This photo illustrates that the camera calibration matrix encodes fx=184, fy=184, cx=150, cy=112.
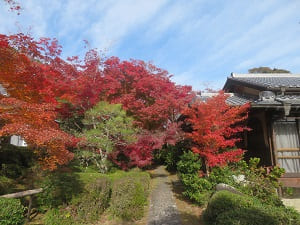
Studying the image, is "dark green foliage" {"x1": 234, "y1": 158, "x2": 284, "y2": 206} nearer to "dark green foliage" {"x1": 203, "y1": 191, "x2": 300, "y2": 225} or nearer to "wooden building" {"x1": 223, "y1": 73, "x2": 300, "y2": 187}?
"wooden building" {"x1": 223, "y1": 73, "x2": 300, "y2": 187}

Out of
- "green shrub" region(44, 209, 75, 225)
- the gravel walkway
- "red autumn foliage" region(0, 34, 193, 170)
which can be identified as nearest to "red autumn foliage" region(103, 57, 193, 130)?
"red autumn foliage" region(0, 34, 193, 170)

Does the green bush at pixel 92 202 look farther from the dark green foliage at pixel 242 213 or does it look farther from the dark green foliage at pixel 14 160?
the dark green foliage at pixel 14 160

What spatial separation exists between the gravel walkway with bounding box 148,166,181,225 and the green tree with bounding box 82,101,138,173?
2.95 metres

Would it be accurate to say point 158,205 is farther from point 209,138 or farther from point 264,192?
point 264,192

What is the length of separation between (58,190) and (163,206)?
4.19 metres

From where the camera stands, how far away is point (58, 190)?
6.25m

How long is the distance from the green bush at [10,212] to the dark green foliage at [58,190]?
1385mm

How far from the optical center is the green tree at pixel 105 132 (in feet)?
28.7

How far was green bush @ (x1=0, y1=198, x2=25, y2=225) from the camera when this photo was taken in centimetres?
445

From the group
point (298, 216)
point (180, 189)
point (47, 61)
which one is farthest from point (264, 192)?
point (47, 61)

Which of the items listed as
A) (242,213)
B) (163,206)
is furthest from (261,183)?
(163,206)

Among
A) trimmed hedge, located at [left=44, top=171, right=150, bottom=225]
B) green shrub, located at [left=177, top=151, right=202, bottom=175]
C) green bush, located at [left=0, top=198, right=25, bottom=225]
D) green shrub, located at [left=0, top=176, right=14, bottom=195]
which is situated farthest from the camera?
green shrub, located at [left=177, top=151, right=202, bottom=175]

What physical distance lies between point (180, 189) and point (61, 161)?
5955 mm

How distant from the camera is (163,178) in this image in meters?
12.1
